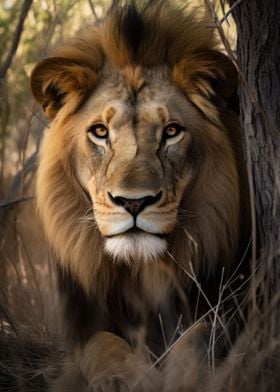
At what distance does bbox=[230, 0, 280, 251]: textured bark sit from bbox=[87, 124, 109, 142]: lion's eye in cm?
64

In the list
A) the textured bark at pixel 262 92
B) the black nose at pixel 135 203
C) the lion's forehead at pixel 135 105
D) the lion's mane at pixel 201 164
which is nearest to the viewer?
the black nose at pixel 135 203

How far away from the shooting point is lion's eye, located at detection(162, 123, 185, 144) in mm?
3861

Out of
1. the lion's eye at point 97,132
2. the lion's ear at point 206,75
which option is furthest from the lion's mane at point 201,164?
the lion's eye at point 97,132

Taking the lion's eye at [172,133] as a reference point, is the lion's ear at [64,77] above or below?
above

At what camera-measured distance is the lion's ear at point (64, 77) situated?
4043 mm

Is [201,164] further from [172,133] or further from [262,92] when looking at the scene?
[262,92]

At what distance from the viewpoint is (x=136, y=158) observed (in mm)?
3703

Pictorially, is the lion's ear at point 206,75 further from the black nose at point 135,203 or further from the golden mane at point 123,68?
the black nose at point 135,203

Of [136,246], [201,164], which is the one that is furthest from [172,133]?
[136,246]

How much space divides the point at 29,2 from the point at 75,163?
1577mm

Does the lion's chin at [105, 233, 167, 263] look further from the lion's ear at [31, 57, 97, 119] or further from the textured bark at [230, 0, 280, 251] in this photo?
the lion's ear at [31, 57, 97, 119]

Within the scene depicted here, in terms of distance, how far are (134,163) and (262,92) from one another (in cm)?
67

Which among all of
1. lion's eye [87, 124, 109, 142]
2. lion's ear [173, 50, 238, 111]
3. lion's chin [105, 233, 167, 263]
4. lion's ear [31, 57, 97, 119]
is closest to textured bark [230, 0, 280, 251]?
lion's ear [173, 50, 238, 111]

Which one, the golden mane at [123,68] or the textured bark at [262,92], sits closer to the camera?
the textured bark at [262,92]
